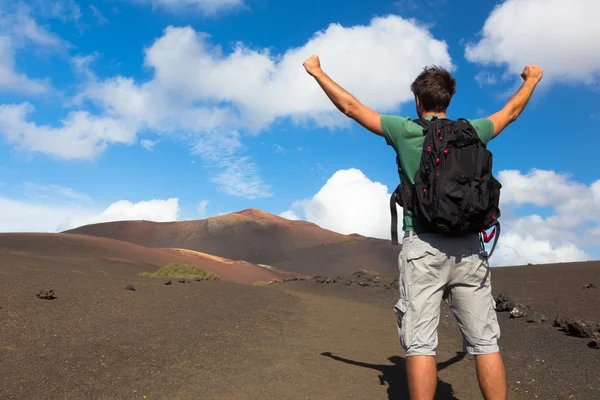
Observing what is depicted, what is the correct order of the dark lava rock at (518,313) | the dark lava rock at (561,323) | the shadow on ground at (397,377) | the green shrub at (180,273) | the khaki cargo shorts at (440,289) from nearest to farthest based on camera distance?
the khaki cargo shorts at (440,289) → the shadow on ground at (397,377) → the dark lava rock at (561,323) → the dark lava rock at (518,313) → the green shrub at (180,273)

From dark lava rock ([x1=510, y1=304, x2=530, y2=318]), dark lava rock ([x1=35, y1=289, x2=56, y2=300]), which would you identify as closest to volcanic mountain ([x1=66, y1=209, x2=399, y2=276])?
dark lava rock ([x1=510, y1=304, x2=530, y2=318])

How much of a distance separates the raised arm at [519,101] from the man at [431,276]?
0.14m

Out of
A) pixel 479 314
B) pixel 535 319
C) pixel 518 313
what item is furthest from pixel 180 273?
pixel 479 314

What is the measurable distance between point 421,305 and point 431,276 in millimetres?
197

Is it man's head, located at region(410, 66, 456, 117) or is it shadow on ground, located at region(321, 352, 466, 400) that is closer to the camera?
man's head, located at region(410, 66, 456, 117)

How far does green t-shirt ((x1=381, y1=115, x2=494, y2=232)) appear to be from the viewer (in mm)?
3027

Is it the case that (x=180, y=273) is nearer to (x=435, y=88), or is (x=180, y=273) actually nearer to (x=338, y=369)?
(x=338, y=369)

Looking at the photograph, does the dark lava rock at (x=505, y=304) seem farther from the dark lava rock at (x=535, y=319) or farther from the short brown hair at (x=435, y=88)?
the short brown hair at (x=435, y=88)

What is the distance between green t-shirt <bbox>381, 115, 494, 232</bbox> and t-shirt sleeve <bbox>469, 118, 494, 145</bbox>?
45 cm

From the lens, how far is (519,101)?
3.46 meters

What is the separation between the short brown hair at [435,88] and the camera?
3162 millimetres

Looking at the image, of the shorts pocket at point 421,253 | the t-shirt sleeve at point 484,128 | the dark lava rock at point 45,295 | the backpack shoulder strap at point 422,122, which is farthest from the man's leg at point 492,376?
the dark lava rock at point 45,295

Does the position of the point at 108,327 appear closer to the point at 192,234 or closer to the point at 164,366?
the point at 164,366

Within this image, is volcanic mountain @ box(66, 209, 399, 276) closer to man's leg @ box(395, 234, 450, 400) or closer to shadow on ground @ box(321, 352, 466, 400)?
shadow on ground @ box(321, 352, 466, 400)
